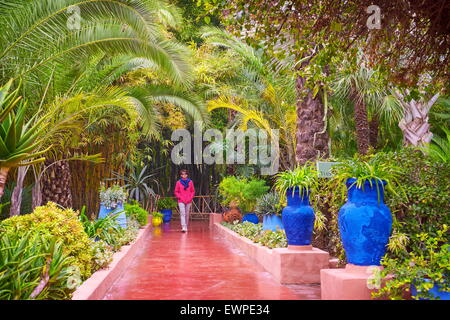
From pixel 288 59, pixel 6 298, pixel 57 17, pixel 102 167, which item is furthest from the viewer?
pixel 102 167

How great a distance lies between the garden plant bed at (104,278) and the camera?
13.3ft

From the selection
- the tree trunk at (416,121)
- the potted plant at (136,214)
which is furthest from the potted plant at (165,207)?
the tree trunk at (416,121)

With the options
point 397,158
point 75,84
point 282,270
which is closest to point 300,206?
point 282,270

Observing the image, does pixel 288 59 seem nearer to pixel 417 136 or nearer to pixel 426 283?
pixel 417 136

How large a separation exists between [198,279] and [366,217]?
2.56 metres

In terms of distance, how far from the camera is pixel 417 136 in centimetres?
1091

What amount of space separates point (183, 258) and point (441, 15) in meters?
5.18

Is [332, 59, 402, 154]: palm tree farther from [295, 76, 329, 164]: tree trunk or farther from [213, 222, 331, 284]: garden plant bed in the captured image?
[213, 222, 331, 284]: garden plant bed

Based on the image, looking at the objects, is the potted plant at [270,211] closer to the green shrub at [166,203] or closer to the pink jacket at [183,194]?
the pink jacket at [183,194]

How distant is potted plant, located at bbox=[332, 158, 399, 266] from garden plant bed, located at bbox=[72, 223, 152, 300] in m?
2.27

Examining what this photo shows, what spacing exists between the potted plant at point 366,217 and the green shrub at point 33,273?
7.70 feet

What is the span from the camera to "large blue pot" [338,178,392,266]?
4.04 m

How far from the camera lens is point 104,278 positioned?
191 inches

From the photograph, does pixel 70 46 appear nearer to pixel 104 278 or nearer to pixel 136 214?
pixel 104 278
